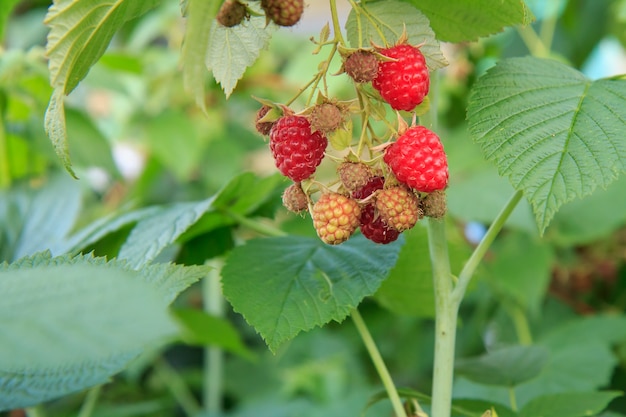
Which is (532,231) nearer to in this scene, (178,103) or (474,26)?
(474,26)

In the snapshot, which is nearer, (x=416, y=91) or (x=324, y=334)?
(x=416, y=91)

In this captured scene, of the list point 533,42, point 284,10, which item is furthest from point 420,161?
point 533,42

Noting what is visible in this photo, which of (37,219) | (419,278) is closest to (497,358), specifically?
(419,278)

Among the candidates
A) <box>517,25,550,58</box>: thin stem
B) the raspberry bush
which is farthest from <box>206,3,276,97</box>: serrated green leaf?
<box>517,25,550,58</box>: thin stem

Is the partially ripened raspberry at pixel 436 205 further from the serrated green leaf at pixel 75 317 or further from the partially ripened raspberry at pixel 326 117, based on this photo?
the serrated green leaf at pixel 75 317

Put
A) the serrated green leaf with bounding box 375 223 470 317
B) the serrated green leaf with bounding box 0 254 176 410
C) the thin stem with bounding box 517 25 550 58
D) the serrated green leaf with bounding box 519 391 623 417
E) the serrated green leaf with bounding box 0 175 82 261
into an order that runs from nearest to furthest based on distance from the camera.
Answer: the serrated green leaf with bounding box 0 254 176 410
the serrated green leaf with bounding box 519 391 623 417
the serrated green leaf with bounding box 375 223 470 317
the serrated green leaf with bounding box 0 175 82 261
the thin stem with bounding box 517 25 550 58

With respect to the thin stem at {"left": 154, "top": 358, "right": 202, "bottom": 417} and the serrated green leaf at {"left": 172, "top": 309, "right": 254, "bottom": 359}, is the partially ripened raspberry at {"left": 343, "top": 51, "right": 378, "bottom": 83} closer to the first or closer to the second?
the serrated green leaf at {"left": 172, "top": 309, "right": 254, "bottom": 359}
